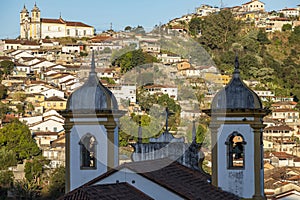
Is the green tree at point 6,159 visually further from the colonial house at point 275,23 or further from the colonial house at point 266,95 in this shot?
the colonial house at point 275,23

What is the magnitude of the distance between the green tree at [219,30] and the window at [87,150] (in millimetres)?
89880

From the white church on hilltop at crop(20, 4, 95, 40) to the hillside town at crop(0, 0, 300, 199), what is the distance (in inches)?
5.7

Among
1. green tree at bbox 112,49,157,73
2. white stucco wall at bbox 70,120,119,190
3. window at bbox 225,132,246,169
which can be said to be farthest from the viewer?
green tree at bbox 112,49,157,73

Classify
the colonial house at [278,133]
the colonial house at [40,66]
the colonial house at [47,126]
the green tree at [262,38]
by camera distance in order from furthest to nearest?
the green tree at [262,38] → the colonial house at [40,66] → the colonial house at [278,133] → the colonial house at [47,126]

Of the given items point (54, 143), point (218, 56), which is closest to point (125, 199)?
point (54, 143)

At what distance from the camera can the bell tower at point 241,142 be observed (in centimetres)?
1464

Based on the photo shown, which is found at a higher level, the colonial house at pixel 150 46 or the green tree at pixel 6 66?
the colonial house at pixel 150 46

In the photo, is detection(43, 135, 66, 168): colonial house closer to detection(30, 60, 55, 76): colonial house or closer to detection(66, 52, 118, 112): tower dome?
detection(30, 60, 55, 76): colonial house

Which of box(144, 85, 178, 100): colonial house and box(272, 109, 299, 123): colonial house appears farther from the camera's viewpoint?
box(272, 109, 299, 123): colonial house

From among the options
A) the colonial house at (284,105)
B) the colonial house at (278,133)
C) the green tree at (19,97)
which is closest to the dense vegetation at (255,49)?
the colonial house at (284,105)

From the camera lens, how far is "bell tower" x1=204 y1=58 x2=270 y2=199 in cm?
1464

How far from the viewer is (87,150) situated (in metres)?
14.9

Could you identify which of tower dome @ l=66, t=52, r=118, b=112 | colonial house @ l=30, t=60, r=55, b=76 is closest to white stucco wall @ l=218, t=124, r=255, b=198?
tower dome @ l=66, t=52, r=118, b=112

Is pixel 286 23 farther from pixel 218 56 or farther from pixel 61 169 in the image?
pixel 61 169
